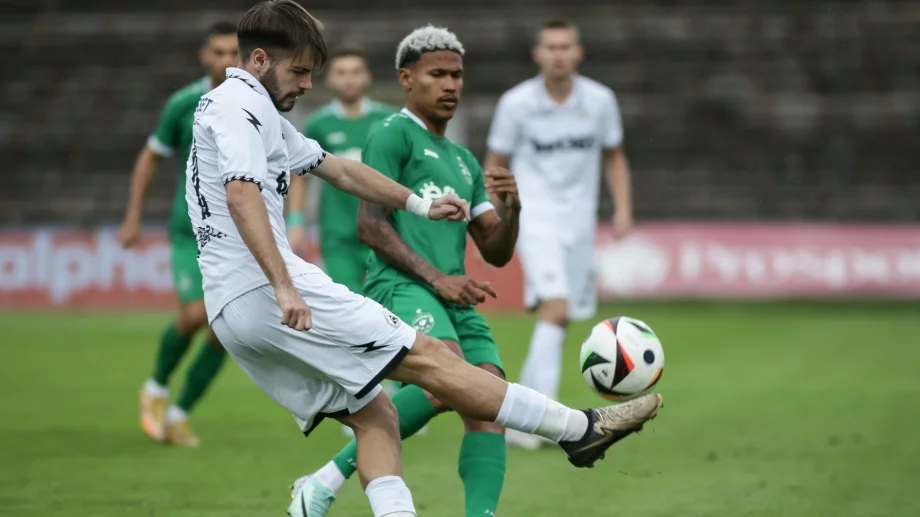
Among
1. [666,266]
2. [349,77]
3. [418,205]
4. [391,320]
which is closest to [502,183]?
[418,205]

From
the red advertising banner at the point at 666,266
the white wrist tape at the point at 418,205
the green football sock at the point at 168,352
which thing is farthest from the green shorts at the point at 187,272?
the red advertising banner at the point at 666,266

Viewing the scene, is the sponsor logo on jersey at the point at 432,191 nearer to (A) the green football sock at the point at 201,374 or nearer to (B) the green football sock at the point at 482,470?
(B) the green football sock at the point at 482,470

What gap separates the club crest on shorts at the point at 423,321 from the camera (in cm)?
599

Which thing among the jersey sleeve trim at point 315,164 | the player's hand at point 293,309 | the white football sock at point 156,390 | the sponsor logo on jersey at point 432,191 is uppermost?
the jersey sleeve trim at point 315,164

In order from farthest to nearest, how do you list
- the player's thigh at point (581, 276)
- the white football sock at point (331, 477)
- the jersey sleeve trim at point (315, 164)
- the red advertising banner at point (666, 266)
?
the red advertising banner at point (666, 266), the player's thigh at point (581, 276), the white football sock at point (331, 477), the jersey sleeve trim at point (315, 164)

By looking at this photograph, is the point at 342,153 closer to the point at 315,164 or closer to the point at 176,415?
the point at 176,415

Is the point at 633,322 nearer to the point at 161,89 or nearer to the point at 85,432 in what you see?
the point at 85,432

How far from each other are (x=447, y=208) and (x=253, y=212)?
996 millimetres

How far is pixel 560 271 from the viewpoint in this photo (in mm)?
9797

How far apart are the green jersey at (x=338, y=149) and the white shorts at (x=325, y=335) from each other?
538 centimetres

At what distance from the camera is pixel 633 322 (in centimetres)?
601

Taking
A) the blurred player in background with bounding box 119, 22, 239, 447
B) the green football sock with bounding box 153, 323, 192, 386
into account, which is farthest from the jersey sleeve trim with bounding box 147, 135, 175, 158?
the green football sock with bounding box 153, 323, 192, 386

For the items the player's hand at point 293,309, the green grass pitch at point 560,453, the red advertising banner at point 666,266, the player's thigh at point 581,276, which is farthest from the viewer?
the red advertising banner at point 666,266

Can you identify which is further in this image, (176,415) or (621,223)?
(621,223)
